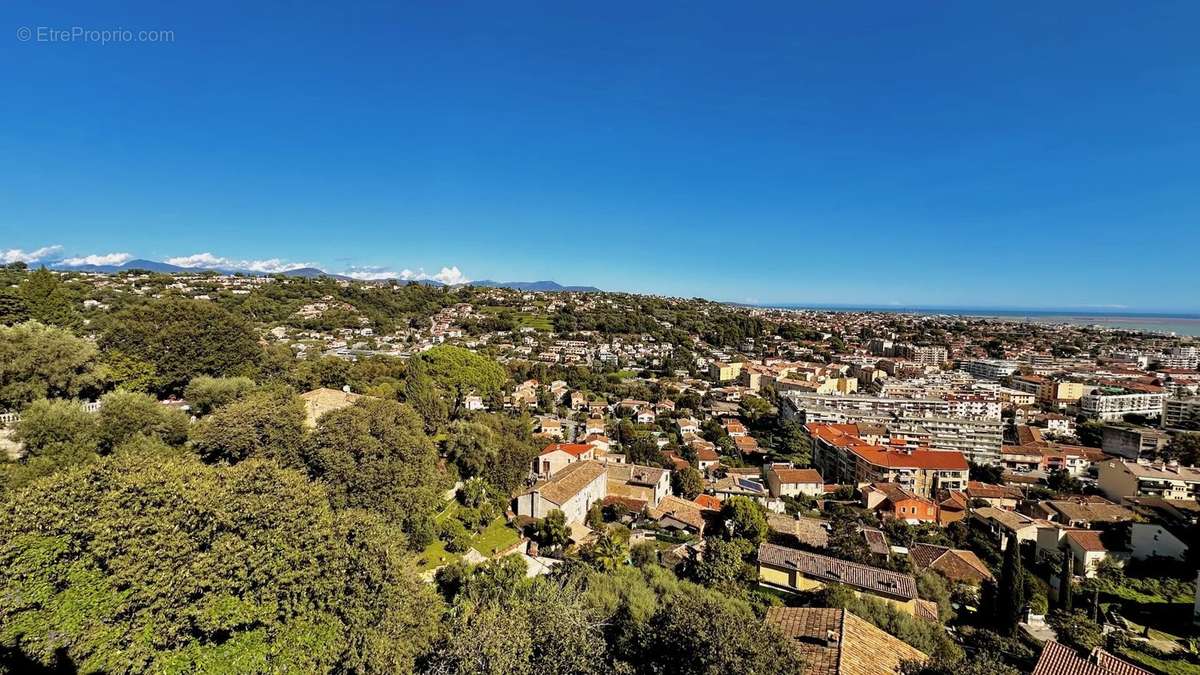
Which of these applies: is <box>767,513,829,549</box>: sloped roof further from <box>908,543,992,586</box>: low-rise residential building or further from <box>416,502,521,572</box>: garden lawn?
<box>416,502,521,572</box>: garden lawn

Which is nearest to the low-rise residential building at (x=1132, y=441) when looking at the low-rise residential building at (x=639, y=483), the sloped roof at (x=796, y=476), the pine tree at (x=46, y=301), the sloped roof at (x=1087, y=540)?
the sloped roof at (x=1087, y=540)

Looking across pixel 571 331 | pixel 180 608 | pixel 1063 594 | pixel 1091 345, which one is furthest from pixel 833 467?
pixel 1091 345

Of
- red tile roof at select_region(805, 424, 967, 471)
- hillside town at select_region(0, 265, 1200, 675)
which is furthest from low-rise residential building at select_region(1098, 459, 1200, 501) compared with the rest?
red tile roof at select_region(805, 424, 967, 471)

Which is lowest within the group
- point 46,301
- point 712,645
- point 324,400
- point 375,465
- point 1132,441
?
point 1132,441

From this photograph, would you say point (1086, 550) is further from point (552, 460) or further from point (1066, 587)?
point (552, 460)

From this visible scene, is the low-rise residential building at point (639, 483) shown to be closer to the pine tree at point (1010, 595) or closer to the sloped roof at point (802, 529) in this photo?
the sloped roof at point (802, 529)

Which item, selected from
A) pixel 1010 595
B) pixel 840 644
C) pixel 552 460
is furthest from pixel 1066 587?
pixel 552 460

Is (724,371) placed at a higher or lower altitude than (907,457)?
higher
